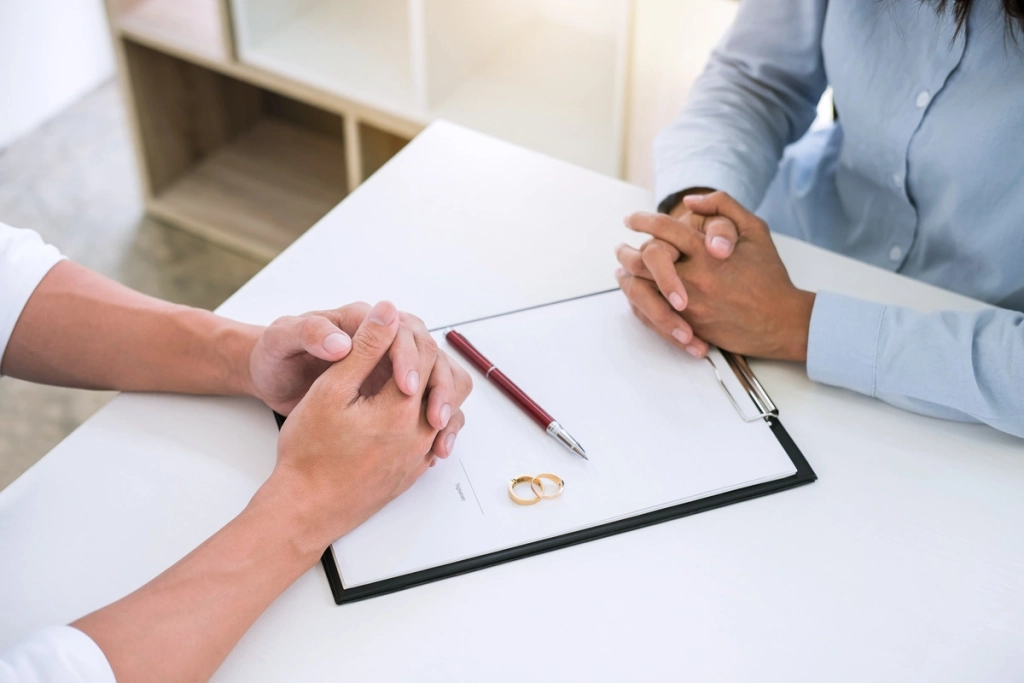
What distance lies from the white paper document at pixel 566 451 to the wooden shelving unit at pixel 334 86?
96 cm

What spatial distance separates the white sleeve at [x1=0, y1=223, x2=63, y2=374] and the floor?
46.3 inches

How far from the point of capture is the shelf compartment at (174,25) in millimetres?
2207

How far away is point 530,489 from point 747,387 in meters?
0.27

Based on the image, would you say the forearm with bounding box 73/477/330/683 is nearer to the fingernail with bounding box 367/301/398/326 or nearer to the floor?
the fingernail with bounding box 367/301/398/326

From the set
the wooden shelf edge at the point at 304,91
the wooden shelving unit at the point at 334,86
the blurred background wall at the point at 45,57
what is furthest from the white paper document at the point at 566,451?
the blurred background wall at the point at 45,57

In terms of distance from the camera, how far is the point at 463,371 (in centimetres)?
90

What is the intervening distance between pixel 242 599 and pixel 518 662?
0.22 meters

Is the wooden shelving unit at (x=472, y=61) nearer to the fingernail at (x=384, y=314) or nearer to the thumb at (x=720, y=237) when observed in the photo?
the thumb at (x=720, y=237)

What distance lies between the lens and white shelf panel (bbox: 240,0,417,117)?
2064mm

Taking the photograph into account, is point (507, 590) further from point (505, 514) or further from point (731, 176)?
point (731, 176)

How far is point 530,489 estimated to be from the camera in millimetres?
842

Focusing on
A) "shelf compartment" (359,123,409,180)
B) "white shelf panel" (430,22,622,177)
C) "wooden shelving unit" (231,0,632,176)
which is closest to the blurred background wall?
"wooden shelving unit" (231,0,632,176)

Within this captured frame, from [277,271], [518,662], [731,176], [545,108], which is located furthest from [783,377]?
[545,108]

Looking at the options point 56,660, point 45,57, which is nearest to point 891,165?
point 56,660
